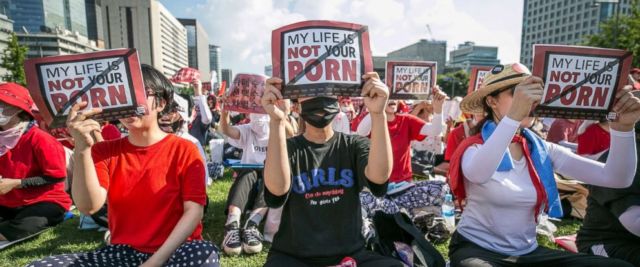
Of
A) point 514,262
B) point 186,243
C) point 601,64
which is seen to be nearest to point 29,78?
point 186,243

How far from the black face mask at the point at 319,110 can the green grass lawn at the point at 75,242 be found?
2.10 m

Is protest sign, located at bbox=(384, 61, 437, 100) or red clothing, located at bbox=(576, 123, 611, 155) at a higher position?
protest sign, located at bbox=(384, 61, 437, 100)

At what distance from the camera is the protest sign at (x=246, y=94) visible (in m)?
3.89

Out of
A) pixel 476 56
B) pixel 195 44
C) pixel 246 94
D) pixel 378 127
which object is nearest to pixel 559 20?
pixel 476 56

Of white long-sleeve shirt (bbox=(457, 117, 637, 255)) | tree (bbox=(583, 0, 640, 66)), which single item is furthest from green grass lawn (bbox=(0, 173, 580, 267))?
tree (bbox=(583, 0, 640, 66))

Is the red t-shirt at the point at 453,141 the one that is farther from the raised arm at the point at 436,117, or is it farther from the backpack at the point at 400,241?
the backpack at the point at 400,241

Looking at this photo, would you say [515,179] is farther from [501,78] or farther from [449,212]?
[449,212]

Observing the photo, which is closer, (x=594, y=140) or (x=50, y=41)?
(x=594, y=140)

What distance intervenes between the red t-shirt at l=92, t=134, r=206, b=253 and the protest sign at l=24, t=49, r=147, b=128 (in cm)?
31

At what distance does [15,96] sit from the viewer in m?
3.78

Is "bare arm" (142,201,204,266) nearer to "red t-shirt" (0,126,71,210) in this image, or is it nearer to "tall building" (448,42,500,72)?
"red t-shirt" (0,126,71,210)

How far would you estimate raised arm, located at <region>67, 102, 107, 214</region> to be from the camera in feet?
6.97

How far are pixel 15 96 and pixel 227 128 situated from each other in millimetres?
2322

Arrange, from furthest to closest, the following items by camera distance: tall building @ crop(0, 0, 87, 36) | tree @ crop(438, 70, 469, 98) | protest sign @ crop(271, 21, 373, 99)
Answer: tall building @ crop(0, 0, 87, 36), tree @ crop(438, 70, 469, 98), protest sign @ crop(271, 21, 373, 99)
